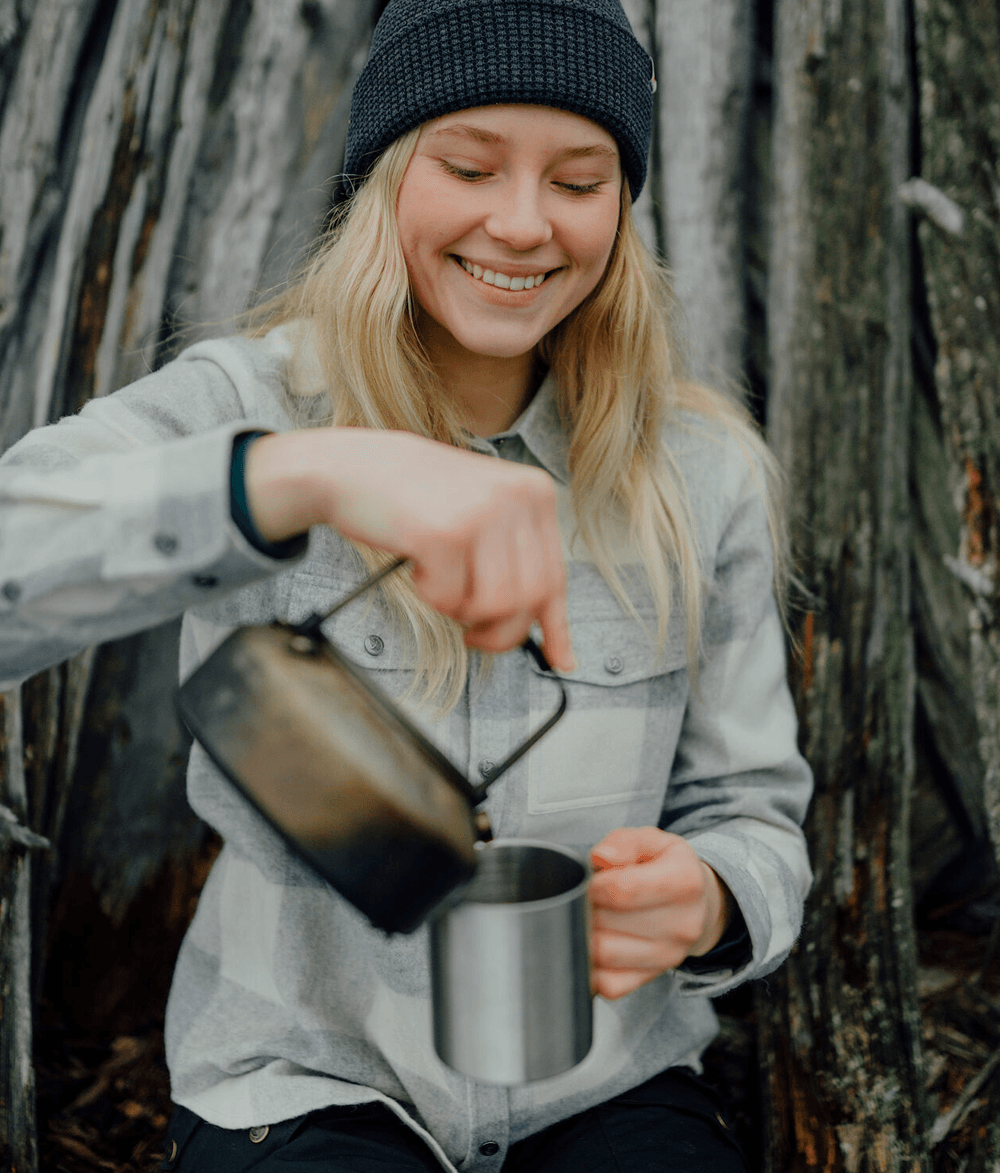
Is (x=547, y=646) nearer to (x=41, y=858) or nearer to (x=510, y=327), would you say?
(x=510, y=327)

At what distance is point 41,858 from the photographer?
1.79m

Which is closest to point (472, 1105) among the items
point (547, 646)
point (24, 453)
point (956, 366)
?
point (547, 646)

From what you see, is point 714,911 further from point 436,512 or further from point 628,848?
point 436,512

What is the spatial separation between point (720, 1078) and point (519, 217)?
156cm

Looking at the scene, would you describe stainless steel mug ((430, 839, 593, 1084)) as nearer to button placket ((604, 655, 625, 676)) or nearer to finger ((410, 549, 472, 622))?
finger ((410, 549, 472, 622))

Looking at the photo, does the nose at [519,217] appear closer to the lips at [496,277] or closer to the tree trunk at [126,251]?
the lips at [496,277]

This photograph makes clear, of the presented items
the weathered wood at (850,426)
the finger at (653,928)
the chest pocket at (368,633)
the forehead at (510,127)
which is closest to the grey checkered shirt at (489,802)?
the chest pocket at (368,633)

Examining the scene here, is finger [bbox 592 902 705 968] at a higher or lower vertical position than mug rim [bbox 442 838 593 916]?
lower

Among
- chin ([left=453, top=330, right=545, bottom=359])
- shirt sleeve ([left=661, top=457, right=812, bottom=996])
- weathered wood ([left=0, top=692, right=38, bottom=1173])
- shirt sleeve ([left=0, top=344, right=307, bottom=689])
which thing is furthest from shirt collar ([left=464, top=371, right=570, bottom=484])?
weathered wood ([left=0, top=692, right=38, bottom=1173])

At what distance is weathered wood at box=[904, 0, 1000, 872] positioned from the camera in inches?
70.5

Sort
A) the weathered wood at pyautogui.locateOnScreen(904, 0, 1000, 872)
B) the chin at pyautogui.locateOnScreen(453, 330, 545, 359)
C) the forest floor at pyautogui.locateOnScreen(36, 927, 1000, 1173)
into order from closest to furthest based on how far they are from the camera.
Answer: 1. the chin at pyautogui.locateOnScreen(453, 330, 545, 359)
2. the forest floor at pyautogui.locateOnScreen(36, 927, 1000, 1173)
3. the weathered wood at pyautogui.locateOnScreen(904, 0, 1000, 872)

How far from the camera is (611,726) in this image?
4.49 ft

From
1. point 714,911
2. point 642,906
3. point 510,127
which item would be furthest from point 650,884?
point 510,127

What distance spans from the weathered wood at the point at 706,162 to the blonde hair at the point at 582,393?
450mm
